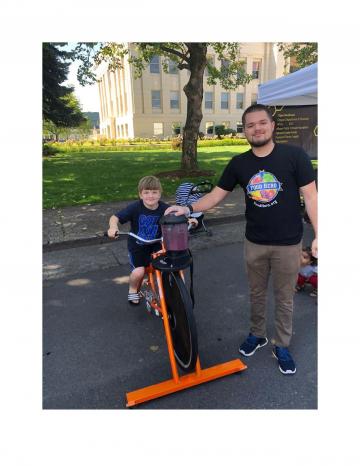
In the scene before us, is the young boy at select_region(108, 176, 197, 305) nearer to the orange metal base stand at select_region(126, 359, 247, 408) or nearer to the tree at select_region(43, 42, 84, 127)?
the orange metal base stand at select_region(126, 359, 247, 408)

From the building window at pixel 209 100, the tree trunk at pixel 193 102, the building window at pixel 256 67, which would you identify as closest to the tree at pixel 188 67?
the tree trunk at pixel 193 102

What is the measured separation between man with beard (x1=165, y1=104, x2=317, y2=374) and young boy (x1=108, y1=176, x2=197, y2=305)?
1.60 feet

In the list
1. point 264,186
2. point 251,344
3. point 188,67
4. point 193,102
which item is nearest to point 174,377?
point 251,344

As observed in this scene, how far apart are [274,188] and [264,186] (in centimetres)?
7

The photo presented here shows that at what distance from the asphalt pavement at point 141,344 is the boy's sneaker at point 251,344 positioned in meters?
0.05

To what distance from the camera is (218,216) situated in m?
7.03

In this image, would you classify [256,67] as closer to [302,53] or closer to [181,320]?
[302,53]

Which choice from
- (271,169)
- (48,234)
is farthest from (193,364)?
(48,234)

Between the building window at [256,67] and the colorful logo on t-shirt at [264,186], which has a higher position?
the building window at [256,67]

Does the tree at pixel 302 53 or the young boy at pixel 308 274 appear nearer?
the young boy at pixel 308 274

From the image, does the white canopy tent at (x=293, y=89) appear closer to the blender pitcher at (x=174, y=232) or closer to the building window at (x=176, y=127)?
the blender pitcher at (x=174, y=232)

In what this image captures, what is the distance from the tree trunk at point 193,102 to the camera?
11703mm

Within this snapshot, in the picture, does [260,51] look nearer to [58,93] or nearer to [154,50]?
[58,93]

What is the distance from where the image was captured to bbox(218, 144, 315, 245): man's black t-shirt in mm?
2270
